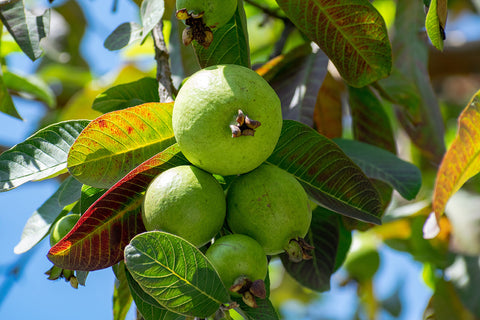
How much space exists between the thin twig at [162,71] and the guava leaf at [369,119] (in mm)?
580

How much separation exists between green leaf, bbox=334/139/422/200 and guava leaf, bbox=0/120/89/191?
63cm

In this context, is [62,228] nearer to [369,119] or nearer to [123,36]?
[123,36]

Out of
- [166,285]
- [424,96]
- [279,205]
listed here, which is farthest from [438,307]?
[166,285]

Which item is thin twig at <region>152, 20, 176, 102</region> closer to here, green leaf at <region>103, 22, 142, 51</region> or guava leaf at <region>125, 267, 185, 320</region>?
green leaf at <region>103, 22, 142, 51</region>

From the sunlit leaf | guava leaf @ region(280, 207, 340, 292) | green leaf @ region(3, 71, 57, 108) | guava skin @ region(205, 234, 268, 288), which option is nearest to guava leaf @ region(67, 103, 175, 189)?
guava skin @ region(205, 234, 268, 288)

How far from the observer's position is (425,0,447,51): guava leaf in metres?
0.78

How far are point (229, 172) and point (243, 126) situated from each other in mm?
88

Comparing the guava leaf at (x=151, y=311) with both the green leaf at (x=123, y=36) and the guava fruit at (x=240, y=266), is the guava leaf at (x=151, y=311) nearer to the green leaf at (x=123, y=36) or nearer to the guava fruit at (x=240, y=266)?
the guava fruit at (x=240, y=266)

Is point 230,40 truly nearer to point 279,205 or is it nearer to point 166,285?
point 279,205

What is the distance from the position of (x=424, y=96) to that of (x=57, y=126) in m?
1.08

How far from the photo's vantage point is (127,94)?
1077mm

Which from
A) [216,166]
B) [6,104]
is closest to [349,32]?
[216,166]

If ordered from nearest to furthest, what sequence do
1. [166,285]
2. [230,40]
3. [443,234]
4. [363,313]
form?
1. [166,285]
2. [230,40]
3. [443,234]
4. [363,313]

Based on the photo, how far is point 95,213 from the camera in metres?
0.75
